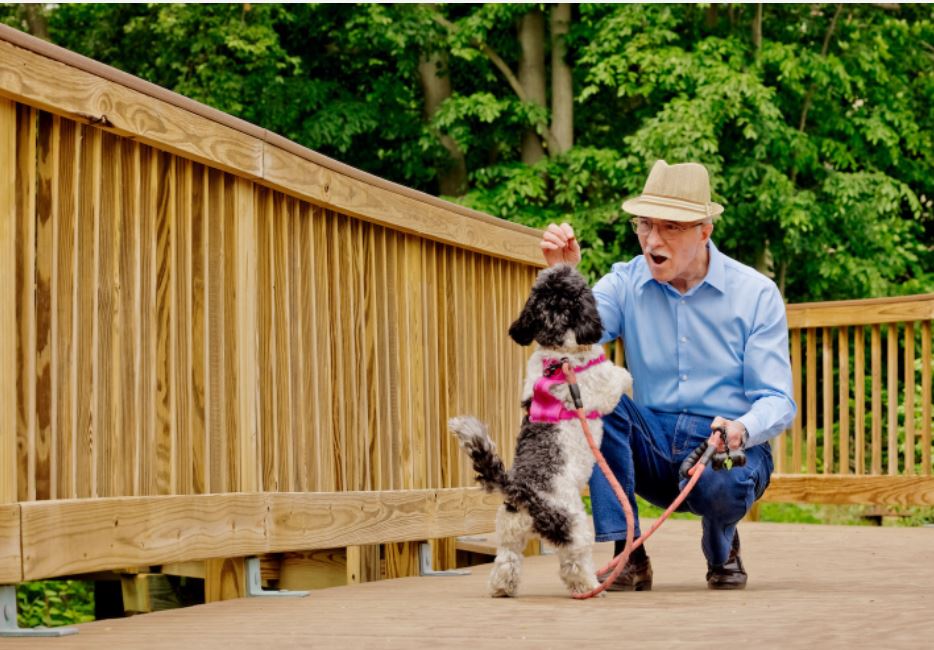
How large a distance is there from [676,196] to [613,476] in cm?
88

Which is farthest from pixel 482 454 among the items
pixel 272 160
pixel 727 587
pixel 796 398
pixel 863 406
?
pixel 796 398

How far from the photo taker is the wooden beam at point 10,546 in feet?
10.4

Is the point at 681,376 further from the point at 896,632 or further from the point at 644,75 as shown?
the point at 644,75

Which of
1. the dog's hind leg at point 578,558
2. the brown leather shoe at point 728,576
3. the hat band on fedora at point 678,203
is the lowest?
the brown leather shoe at point 728,576

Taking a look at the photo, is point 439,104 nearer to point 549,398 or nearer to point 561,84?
point 561,84

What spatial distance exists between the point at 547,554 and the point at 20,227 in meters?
3.51

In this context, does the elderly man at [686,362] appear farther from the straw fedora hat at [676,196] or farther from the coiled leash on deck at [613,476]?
the coiled leash on deck at [613,476]

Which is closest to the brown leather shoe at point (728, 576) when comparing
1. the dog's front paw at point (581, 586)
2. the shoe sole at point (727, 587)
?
the shoe sole at point (727, 587)

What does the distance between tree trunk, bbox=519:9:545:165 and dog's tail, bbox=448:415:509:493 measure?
1472cm

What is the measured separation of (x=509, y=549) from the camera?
399cm

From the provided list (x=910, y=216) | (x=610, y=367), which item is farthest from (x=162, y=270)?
(x=910, y=216)

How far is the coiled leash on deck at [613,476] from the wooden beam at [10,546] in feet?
4.90

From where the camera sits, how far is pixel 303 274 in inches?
189

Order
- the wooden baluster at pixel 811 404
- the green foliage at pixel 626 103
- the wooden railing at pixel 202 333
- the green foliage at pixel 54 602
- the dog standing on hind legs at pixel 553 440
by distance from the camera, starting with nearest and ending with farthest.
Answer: the wooden railing at pixel 202 333, the dog standing on hind legs at pixel 553 440, the wooden baluster at pixel 811 404, the green foliage at pixel 54 602, the green foliage at pixel 626 103
